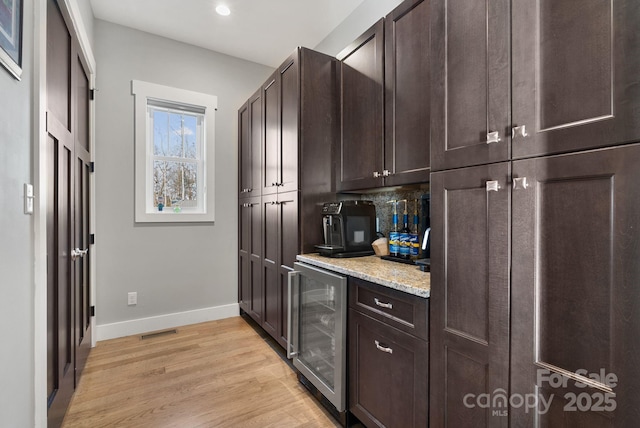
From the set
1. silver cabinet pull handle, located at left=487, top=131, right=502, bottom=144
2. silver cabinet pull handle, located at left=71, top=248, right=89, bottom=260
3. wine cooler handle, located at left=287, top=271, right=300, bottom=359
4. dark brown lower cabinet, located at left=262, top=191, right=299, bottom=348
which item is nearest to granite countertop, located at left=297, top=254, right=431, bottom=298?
wine cooler handle, located at left=287, top=271, right=300, bottom=359

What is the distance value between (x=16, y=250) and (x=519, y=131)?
70.8 inches

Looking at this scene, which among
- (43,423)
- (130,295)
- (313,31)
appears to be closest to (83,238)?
(130,295)

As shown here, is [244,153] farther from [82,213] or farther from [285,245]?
[82,213]

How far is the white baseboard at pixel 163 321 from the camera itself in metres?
2.87

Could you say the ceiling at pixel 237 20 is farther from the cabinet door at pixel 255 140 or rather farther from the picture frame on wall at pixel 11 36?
the picture frame on wall at pixel 11 36

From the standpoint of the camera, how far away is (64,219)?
1.81 metres

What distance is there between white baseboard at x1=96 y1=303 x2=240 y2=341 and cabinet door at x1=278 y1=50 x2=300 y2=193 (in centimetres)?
179

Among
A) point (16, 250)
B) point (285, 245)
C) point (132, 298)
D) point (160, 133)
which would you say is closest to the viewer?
point (16, 250)

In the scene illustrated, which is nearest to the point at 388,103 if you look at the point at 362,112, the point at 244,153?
the point at 362,112

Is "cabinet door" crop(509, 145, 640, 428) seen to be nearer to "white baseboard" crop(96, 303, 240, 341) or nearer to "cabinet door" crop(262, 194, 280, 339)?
"cabinet door" crop(262, 194, 280, 339)

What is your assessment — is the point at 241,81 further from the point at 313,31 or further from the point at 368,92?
the point at 368,92

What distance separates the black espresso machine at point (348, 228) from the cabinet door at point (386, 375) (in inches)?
21.5

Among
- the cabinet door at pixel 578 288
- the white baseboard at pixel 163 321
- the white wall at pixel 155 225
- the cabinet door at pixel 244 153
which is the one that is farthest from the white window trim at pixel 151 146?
the cabinet door at pixel 578 288

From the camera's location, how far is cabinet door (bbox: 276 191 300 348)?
2299 mm
